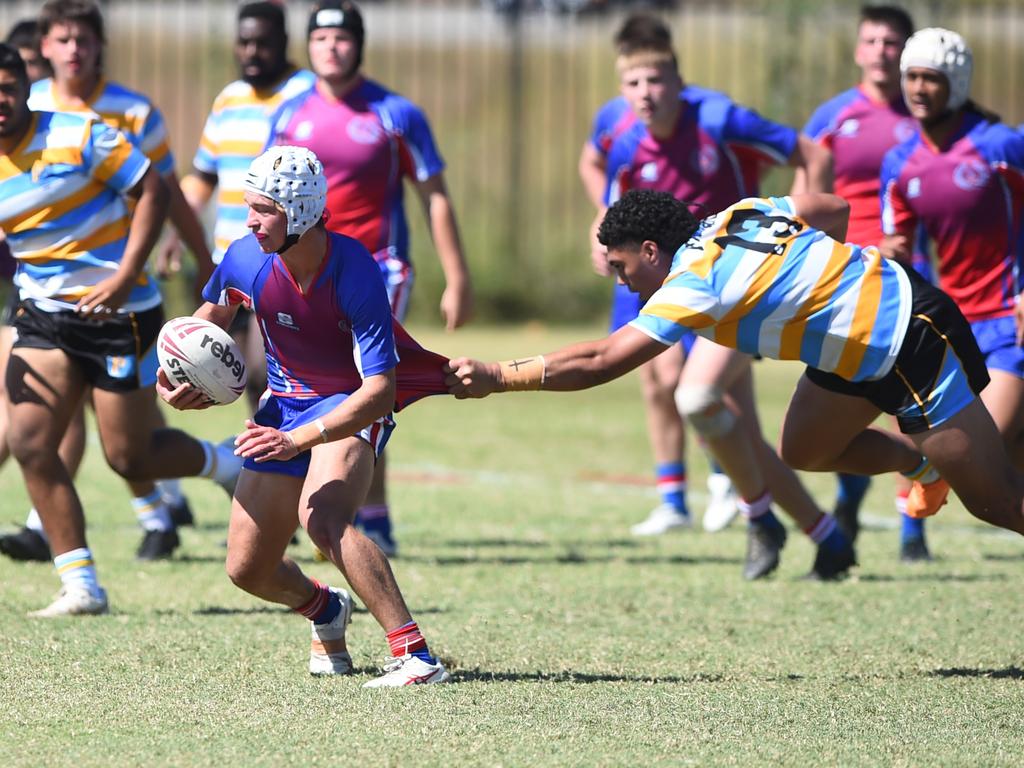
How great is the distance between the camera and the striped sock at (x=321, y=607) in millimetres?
6023

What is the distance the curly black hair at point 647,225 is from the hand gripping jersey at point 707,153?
10.2ft

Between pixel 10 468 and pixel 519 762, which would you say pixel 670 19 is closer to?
pixel 10 468

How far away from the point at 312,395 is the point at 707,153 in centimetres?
371

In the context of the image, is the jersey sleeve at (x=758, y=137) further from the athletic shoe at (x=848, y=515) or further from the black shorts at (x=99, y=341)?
the black shorts at (x=99, y=341)

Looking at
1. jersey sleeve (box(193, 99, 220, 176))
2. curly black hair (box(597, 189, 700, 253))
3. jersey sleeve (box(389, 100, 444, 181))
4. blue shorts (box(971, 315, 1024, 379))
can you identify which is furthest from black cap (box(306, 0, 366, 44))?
blue shorts (box(971, 315, 1024, 379))

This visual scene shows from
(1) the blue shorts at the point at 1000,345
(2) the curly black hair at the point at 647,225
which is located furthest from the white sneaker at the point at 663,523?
(2) the curly black hair at the point at 647,225

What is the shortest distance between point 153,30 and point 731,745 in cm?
2206

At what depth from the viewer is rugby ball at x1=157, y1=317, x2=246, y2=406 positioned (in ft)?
18.9

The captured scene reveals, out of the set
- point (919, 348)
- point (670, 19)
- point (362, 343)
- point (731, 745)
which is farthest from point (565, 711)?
point (670, 19)

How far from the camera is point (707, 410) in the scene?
8258 millimetres

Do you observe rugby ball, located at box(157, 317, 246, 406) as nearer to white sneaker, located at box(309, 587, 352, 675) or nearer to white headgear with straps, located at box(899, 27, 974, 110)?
white sneaker, located at box(309, 587, 352, 675)

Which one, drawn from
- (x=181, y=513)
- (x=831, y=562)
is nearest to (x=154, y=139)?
(x=181, y=513)

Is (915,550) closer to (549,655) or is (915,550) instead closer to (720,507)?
(720,507)

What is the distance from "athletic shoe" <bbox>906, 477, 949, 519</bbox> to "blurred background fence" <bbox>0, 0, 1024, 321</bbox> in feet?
47.5
